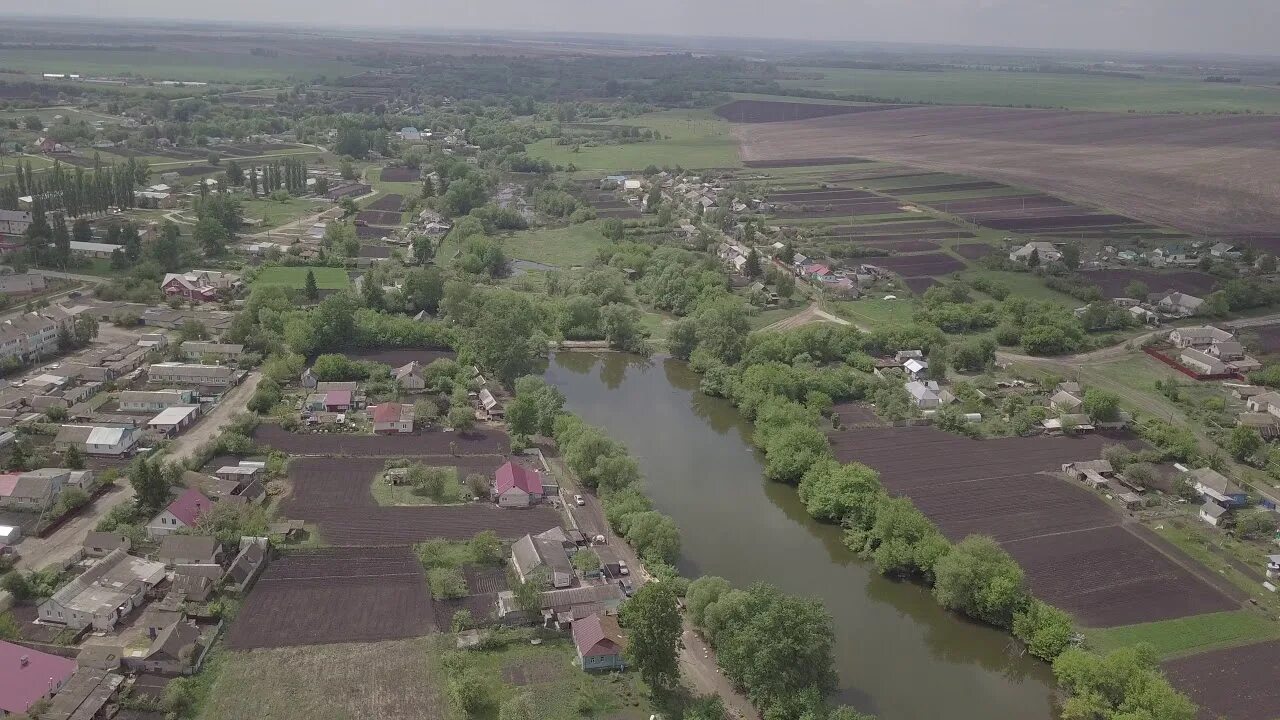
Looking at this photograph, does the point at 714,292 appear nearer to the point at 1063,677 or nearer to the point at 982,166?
the point at 1063,677

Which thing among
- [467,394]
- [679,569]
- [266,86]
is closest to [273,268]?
[467,394]

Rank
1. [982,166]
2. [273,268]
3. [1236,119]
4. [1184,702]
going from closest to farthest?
[1184,702] < [273,268] < [982,166] < [1236,119]

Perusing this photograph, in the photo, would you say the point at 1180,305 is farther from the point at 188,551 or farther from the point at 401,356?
the point at 188,551

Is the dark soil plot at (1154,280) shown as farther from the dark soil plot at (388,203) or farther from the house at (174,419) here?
the dark soil plot at (388,203)

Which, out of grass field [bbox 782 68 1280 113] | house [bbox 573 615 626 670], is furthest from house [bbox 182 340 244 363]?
grass field [bbox 782 68 1280 113]

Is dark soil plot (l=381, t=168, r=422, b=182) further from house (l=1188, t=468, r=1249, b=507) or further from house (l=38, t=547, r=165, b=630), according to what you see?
house (l=1188, t=468, r=1249, b=507)

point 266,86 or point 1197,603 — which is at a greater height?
point 266,86
